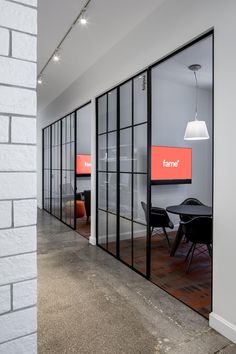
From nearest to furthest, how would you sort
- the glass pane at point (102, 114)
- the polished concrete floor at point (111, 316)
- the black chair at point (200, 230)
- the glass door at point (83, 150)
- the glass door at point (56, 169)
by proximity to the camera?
the polished concrete floor at point (111, 316)
the black chair at point (200, 230)
the glass pane at point (102, 114)
the glass door at point (56, 169)
the glass door at point (83, 150)

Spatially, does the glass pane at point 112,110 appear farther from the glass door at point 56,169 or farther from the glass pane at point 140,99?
the glass door at point 56,169

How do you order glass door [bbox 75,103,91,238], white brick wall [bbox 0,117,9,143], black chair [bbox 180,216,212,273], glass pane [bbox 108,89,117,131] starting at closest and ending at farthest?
white brick wall [bbox 0,117,9,143] → black chair [bbox 180,216,212,273] → glass pane [bbox 108,89,117,131] → glass door [bbox 75,103,91,238]

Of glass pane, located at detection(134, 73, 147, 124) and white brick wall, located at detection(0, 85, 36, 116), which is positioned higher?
glass pane, located at detection(134, 73, 147, 124)

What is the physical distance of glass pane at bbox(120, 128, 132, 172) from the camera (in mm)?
3576

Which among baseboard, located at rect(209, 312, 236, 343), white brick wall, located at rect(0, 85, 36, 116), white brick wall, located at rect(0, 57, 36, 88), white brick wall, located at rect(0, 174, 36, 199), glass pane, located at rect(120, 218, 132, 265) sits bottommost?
baseboard, located at rect(209, 312, 236, 343)

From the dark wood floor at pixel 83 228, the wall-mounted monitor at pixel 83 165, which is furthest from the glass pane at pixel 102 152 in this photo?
the wall-mounted monitor at pixel 83 165

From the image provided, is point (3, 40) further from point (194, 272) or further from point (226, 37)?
point (194, 272)

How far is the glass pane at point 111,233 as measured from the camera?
13.2 ft

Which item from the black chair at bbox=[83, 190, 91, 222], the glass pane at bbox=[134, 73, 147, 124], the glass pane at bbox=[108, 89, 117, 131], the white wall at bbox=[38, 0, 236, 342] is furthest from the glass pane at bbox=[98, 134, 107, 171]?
the white wall at bbox=[38, 0, 236, 342]

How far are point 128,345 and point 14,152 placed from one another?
1.87m

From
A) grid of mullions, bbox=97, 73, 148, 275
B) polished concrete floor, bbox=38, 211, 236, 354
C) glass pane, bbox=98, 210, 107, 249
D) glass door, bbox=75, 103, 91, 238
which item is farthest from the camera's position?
glass door, bbox=75, 103, 91, 238

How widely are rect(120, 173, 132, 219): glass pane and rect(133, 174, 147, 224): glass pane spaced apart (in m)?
0.08

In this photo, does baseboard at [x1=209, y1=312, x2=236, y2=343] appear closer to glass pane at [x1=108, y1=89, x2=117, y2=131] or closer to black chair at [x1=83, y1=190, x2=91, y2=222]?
glass pane at [x1=108, y1=89, x2=117, y2=131]

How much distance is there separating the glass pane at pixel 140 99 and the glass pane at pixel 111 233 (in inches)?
62.4
